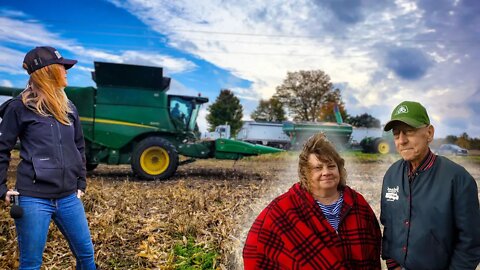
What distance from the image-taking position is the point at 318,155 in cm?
230

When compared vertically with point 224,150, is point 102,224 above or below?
below

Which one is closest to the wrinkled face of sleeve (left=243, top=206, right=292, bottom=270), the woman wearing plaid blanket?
the woman wearing plaid blanket

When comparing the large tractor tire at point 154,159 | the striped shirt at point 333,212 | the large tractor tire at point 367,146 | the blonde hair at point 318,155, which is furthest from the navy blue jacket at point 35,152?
the large tractor tire at point 367,146

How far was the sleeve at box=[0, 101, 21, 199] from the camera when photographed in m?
2.83

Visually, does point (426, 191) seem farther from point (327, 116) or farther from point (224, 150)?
point (327, 116)

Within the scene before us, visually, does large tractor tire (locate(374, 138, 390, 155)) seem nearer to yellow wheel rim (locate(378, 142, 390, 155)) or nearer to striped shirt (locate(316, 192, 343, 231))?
yellow wheel rim (locate(378, 142, 390, 155))

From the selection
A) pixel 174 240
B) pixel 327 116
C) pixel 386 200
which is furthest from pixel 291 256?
pixel 327 116

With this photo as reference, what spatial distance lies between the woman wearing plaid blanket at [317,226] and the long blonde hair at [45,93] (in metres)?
1.69

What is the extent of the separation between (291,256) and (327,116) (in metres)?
41.7

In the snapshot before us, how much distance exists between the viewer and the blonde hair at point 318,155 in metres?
2.29

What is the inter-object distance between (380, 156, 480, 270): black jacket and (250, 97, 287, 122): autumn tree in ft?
152

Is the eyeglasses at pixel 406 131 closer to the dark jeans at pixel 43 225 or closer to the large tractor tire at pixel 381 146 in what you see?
the dark jeans at pixel 43 225

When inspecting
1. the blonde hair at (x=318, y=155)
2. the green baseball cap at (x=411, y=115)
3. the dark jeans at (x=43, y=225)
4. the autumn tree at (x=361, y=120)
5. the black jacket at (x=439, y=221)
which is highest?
A: the autumn tree at (x=361, y=120)

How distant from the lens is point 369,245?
225 cm
